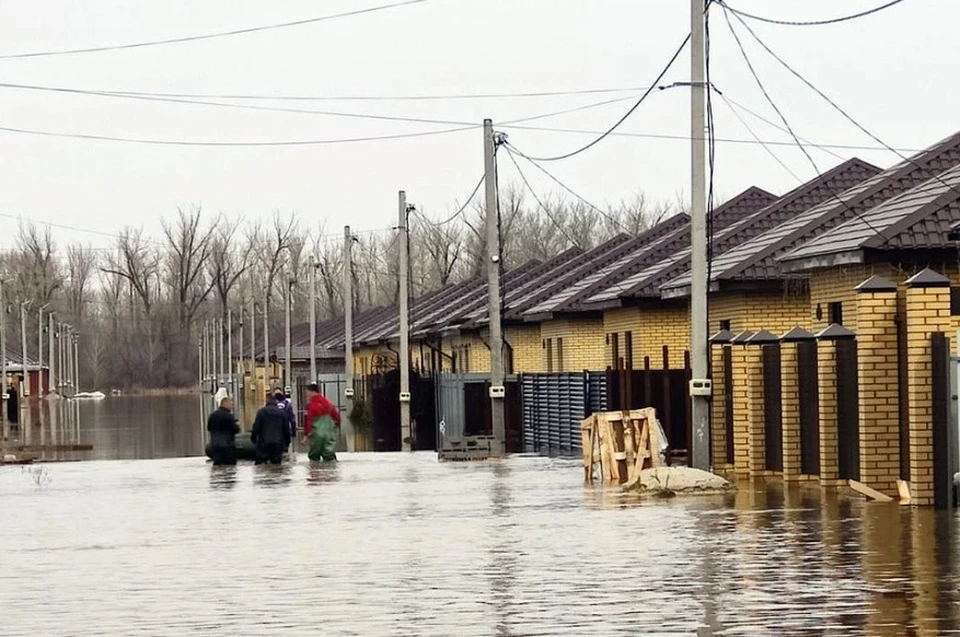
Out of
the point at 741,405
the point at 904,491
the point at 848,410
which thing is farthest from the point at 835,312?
the point at 904,491

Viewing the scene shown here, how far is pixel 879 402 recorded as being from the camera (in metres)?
21.2

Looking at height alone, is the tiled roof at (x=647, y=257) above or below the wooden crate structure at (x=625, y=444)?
above

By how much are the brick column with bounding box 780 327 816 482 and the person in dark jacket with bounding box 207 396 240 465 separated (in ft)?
46.9

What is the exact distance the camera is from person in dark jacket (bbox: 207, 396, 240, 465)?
3656 centimetres

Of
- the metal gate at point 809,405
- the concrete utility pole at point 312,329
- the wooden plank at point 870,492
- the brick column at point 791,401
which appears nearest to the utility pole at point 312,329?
the concrete utility pole at point 312,329

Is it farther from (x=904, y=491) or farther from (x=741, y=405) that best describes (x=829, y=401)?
(x=741, y=405)

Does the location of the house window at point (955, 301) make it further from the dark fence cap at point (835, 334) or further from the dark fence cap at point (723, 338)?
the dark fence cap at point (723, 338)

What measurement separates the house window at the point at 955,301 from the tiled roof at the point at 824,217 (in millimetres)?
8720

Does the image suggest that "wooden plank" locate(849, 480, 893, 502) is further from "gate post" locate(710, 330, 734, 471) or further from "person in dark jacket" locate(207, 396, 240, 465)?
"person in dark jacket" locate(207, 396, 240, 465)

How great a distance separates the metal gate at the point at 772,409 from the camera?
25500 mm

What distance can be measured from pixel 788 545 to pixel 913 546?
3.58ft

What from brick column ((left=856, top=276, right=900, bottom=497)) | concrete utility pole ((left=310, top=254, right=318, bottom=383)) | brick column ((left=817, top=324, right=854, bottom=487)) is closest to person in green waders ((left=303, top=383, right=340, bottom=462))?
brick column ((left=817, top=324, right=854, bottom=487))

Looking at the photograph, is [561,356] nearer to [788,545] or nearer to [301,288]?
[788,545]

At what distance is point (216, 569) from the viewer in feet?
51.8
